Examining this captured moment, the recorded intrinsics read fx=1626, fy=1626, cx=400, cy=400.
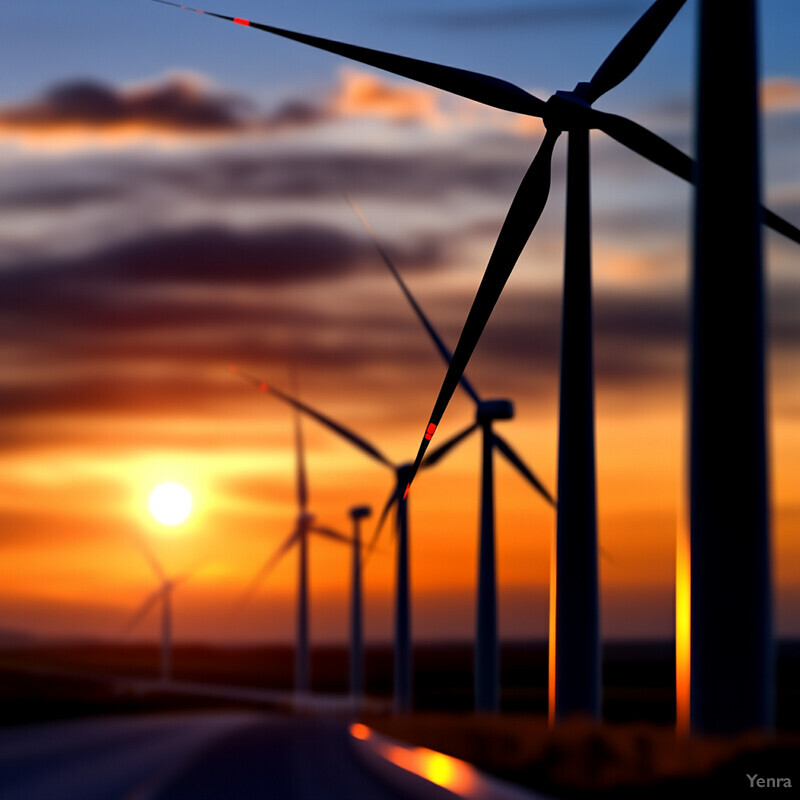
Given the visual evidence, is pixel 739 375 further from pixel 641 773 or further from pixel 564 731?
pixel 564 731

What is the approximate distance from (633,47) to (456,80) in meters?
3.84

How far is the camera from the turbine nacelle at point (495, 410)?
60250mm

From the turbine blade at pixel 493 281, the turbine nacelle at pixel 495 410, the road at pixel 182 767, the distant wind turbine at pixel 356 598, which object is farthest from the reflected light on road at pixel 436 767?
the distant wind turbine at pixel 356 598

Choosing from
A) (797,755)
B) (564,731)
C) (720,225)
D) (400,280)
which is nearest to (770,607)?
(797,755)

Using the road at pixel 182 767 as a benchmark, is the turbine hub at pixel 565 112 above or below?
above

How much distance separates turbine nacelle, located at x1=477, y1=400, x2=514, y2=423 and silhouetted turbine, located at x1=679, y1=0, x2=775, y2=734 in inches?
1364

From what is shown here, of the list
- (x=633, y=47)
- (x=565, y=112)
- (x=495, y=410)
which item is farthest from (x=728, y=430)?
(x=495, y=410)

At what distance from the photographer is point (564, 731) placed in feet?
100

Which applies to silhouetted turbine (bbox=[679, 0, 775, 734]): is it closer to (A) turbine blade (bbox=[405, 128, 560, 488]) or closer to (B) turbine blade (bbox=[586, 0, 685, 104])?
(A) turbine blade (bbox=[405, 128, 560, 488])

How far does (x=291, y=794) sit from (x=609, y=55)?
16.3m

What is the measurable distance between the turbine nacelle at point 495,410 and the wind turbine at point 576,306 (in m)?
24.2

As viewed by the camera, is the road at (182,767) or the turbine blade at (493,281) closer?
the turbine blade at (493,281)

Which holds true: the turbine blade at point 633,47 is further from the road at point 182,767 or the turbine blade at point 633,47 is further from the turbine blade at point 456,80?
the road at point 182,767

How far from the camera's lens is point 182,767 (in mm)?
41031
